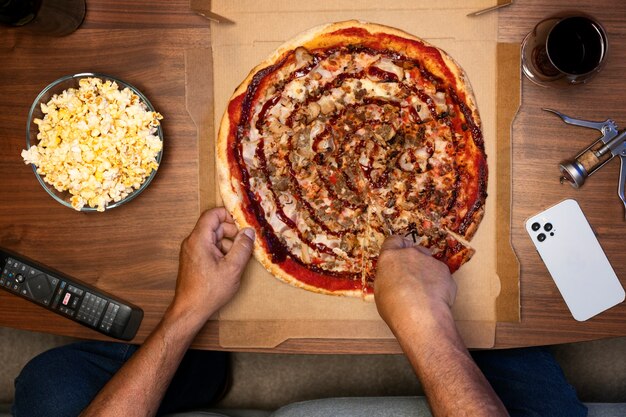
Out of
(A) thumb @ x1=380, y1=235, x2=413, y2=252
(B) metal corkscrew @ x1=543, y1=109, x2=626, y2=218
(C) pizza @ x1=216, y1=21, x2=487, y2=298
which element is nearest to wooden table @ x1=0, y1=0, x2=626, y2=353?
(B) metal corkscrew @ x1=543, y1=109, x2=626, y2=218

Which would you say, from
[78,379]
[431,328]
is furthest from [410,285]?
[78,379]

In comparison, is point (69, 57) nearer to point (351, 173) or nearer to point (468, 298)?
point (351, 173)

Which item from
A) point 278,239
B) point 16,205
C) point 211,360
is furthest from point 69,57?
point 211,360

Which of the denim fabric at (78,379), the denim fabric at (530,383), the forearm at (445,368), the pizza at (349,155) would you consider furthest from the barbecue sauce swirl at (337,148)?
the denim fabric at (78,379)

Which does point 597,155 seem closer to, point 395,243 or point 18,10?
point 395,243

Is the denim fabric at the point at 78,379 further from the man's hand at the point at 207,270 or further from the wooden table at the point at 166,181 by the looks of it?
the man's hand at the point at 207,270

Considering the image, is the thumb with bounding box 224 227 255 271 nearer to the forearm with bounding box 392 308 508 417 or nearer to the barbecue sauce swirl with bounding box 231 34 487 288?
the barbecue sauce swirl with bounding box 231 34 487 288
